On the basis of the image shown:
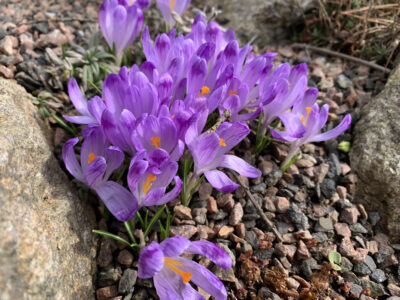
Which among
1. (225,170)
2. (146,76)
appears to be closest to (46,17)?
(146,76)

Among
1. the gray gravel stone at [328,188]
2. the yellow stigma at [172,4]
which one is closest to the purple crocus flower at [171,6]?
the yellow stigma at [172,4]

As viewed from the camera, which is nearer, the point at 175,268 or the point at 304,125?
the point at 175,268

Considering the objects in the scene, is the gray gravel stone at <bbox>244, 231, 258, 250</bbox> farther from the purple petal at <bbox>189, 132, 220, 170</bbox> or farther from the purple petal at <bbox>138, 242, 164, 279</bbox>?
the purple petal at <bbox>138, 242, 164, 279</bbox>

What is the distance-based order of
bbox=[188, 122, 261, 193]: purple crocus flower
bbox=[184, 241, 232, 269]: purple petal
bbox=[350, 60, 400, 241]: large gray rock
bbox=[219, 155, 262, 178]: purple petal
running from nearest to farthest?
bbox=[184, 241, 232, 269]: purple petal, bbox=[188, 122, 261, 193]: purple crocus flower, bbox=[219, 155, 262, 178]: purple petal, bbox=[350, 60, 400, 241]: large gray rock

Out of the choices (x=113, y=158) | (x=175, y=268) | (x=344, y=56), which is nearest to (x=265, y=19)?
(x=344, y=56)

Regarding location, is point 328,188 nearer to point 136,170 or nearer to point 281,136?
point 281,136

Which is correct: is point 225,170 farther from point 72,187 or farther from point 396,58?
point 396,58

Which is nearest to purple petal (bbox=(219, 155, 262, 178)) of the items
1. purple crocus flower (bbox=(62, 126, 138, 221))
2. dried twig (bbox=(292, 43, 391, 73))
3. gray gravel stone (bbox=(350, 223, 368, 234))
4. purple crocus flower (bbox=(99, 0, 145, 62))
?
purple crocus flower (bbox=(62, 126, 138, 221))
